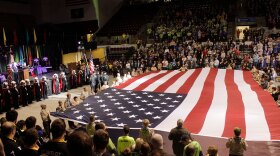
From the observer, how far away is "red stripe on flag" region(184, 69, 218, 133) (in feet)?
21.6

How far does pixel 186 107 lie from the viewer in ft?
26.8

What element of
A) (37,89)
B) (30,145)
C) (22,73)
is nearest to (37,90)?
(37,89)

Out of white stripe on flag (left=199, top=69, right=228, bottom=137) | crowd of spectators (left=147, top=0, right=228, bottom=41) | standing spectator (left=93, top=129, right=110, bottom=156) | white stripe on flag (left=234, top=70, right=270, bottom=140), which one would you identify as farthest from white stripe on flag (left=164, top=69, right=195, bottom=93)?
crowd of spectators (left=147, top=0, right=228, bottom=41)

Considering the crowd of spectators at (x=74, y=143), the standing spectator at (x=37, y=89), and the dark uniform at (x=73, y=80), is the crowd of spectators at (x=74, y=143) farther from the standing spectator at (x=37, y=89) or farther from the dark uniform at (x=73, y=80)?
the dark uniform at (x=73, y=80)

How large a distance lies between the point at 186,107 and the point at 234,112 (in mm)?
1269

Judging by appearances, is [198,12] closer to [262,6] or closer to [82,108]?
[262,6]

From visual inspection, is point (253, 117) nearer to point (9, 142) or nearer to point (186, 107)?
point (186, 107)

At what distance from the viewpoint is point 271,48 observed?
16.7 meters

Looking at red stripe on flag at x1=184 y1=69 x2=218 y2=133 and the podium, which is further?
the podium

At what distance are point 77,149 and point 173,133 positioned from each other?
3.13m

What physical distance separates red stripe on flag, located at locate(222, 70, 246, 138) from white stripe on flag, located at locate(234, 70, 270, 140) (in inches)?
3.5

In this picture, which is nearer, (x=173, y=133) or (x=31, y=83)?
(x=173, y=133)

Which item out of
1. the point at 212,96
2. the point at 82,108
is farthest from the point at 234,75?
the point at 82,108

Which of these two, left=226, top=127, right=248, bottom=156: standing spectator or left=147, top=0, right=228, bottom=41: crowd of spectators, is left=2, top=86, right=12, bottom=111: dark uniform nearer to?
left=226, top=127, right=248, bottom=156: standing spectator
